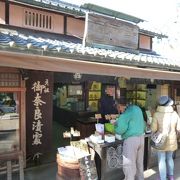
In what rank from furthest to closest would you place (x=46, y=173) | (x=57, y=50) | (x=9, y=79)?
1. (x=46, y=173)
2. (x=9, y=79)
3. (x=57, y=50)

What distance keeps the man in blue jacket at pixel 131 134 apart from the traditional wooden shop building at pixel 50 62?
29.8 inches

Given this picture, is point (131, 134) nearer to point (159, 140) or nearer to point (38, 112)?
point (159, 140)

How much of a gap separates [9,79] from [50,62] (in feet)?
8.76

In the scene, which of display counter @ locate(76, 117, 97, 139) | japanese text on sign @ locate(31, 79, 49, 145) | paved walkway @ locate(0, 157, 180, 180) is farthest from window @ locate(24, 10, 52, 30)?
paved walkway @ locate(0, 157, 180, 180)

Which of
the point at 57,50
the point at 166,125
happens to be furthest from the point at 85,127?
the point at 57,50

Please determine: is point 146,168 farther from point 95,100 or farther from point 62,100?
point 62,100

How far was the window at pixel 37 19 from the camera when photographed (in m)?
7.44

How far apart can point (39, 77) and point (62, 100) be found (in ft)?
19.8

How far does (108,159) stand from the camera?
597 cm

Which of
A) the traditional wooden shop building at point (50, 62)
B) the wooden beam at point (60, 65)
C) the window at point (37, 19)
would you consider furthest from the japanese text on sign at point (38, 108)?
the wooden beam at point (60, 65)

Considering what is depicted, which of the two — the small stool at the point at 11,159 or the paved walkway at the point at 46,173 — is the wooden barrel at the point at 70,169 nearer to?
the small stool at the point at 11,159

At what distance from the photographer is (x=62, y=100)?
42.0ft

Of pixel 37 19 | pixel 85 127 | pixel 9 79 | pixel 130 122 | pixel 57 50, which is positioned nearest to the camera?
pixel 57 50

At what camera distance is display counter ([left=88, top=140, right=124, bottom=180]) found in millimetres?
5820
